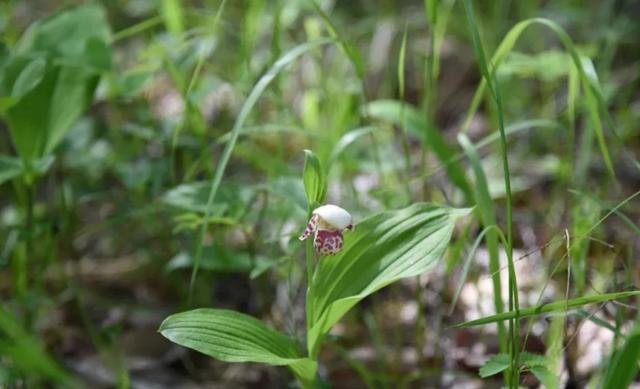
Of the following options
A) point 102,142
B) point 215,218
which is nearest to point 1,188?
point 102,142

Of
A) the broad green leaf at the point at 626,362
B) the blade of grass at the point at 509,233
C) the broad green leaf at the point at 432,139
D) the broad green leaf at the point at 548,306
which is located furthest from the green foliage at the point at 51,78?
the broad green leaf at the point at 626,362

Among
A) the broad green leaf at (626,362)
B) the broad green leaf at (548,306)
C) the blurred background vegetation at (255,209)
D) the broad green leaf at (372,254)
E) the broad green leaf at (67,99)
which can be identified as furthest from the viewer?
the broad green leaf at (67,99)

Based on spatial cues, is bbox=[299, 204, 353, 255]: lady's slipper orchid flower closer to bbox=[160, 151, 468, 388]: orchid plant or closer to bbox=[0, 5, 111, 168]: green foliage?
bbox=[160, 151, 468, 388]: orchid plant

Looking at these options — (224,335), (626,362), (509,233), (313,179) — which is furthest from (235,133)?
(626,362)

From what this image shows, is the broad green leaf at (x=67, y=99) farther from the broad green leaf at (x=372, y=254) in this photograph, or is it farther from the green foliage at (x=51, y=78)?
the broad green leaf at (x=372, y=254)

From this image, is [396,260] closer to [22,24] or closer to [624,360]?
[624,360]

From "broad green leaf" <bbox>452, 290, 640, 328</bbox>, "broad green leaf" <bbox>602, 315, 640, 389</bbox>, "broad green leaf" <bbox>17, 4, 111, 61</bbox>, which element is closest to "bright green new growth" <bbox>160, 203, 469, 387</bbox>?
"broad green leaf" <bbox>452, 290, 640, 328</bbox>
